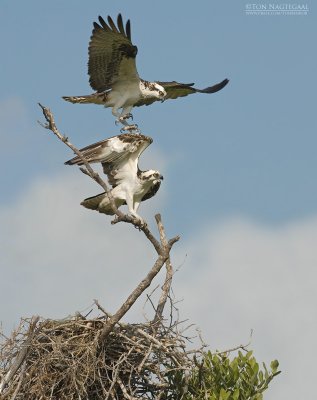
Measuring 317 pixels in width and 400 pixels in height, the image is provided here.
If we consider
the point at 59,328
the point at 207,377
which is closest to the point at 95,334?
the point at 59,328

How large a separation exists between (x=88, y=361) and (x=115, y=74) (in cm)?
512

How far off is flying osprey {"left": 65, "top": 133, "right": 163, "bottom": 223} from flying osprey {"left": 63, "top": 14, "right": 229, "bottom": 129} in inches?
64.5

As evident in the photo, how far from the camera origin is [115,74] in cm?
1512

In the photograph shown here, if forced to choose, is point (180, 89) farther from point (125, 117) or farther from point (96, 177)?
point (96, 177)

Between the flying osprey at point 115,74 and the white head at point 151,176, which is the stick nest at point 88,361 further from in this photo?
the flying osprey at point 115,74

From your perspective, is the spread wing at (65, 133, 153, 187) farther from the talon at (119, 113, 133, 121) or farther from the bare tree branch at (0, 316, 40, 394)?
the bare tree branch at (0, 316, 40, 394)

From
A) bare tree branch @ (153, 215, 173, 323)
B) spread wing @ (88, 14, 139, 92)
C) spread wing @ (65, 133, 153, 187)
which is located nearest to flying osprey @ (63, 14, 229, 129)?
spread wing @ (88, 14, 139, 92)

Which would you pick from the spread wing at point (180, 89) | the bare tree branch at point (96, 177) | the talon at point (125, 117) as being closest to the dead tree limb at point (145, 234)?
the bare tree branch at point (96, 177)

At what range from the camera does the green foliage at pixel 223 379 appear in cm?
1151

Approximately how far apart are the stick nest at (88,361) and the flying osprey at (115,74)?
358 centimetres

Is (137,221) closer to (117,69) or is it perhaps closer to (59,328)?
(59,328)

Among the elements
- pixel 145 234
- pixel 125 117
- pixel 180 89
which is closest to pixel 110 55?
pixel 125 117

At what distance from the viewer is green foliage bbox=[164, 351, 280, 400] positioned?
11.5 m

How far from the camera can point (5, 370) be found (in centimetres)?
1191
